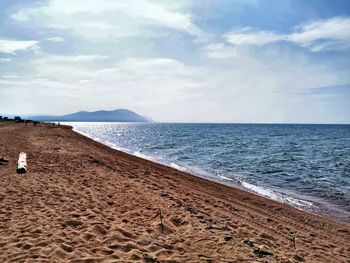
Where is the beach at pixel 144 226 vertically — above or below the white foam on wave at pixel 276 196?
above

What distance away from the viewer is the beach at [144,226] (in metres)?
6.78

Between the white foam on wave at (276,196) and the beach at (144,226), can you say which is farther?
the white foam on wave at (276,196)

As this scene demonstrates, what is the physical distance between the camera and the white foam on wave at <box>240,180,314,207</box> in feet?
52.3

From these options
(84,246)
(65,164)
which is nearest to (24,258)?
(84,246)

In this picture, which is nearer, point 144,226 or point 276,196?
point 144,226

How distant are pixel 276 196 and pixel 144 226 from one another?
11.2 meters

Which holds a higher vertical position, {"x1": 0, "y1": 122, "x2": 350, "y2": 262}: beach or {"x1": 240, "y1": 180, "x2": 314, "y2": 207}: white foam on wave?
{"x1": 0, "y1": 122, "x2": 350, "y2": 262}: beach

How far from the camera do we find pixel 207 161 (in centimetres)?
3269

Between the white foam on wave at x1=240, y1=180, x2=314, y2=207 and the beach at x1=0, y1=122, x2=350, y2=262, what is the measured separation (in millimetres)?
2199

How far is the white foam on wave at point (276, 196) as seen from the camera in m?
15.9

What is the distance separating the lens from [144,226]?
8.49m

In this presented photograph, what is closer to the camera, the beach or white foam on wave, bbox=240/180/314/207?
the beach

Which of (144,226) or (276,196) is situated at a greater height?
(144,226)

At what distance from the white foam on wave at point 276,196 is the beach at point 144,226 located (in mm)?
2199
